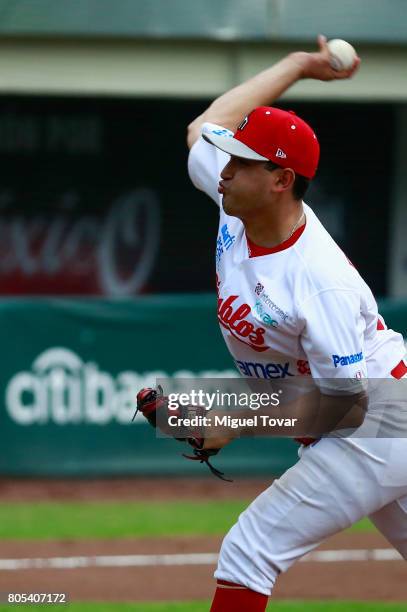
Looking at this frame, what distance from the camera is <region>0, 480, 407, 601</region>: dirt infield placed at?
6.84 metres

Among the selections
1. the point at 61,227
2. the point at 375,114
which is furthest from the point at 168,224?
the point at 375,114

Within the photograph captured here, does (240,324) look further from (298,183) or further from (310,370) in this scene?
(298,183)

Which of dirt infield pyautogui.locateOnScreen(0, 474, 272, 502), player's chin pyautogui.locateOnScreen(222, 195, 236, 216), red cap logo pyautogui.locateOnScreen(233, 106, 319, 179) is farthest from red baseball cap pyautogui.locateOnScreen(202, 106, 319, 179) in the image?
dirt infield pyautogui.locateOnScreen(0, 474, 272, 502)

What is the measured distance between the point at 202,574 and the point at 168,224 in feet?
24.0

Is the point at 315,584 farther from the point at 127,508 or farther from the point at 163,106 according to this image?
the point at 163,106

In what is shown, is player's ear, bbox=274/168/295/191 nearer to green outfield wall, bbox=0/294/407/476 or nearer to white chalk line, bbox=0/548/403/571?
white chalk line, bbox=0/548/403/571

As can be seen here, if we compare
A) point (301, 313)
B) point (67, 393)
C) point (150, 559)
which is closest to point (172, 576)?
point (150, 559)

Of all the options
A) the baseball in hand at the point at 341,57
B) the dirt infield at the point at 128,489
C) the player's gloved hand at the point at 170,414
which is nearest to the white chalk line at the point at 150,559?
the dirt infield at the point at 128,489

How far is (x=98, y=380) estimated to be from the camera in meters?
9.95

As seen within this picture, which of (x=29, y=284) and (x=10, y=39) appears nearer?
(x=10, y=39)

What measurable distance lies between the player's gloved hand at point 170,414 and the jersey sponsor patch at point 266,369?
0.27m

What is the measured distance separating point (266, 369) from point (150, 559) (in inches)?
133

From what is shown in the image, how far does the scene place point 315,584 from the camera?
705cm

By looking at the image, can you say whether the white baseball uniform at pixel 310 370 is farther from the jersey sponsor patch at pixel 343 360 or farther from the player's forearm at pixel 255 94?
the player's forearm at pixel 255 94
